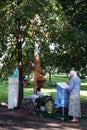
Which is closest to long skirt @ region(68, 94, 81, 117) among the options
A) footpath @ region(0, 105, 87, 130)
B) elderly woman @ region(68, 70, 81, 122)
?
elderly woman @ region(68, 70, 81, 122)

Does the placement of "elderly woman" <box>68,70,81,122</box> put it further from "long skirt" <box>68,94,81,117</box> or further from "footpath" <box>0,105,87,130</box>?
"footpath" <box>0,105,87,130</box>

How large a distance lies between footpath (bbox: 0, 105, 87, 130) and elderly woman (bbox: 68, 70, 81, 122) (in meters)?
0.31

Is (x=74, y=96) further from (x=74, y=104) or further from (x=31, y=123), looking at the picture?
(x=31, y=123)

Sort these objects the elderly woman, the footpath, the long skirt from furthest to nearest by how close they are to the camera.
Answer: the long skirt
the elderly woman
the footpath

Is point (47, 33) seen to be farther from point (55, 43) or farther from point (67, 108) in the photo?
point (67, 108)

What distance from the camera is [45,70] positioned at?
1809cm

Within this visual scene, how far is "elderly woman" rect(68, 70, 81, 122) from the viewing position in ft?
48.0

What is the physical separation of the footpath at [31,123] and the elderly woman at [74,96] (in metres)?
0.31

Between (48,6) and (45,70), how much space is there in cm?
329

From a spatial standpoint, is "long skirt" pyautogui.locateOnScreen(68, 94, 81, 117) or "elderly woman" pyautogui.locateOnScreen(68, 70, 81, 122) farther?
"long skirt" pyautogui.locateOnScreen(68, 94, 81, 117)

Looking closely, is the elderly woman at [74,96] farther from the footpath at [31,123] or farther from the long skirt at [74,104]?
the footpath at [31,123]

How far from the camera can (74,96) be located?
581 inches

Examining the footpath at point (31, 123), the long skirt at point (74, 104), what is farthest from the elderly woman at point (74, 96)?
Answer: the footpath at point (31, 123)

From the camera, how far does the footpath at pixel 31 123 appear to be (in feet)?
42.6
